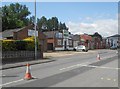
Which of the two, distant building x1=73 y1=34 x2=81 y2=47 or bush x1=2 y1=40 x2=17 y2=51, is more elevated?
distant building x1=73 y1=34 x2=81 y2=47

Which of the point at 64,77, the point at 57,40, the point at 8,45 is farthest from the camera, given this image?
the point at 57,40

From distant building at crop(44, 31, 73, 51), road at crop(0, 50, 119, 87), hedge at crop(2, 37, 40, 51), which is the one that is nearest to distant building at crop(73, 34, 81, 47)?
distant building at crop(44, 31, 73, 51)

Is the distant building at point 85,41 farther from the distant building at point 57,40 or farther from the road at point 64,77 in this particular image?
the road at point 64,77

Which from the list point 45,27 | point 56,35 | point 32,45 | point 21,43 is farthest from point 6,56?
point 45,27

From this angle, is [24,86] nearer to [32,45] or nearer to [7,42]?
[7,42]

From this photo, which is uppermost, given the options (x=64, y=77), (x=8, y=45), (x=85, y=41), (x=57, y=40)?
(x=85, y=41)

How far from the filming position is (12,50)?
95.5 feet

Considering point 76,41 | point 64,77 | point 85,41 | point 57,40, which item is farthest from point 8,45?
point 85,41

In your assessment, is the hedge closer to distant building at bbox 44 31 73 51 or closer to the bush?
the bush

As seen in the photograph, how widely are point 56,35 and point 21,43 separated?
4126cm

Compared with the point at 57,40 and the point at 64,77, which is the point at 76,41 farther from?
the point at 64,77

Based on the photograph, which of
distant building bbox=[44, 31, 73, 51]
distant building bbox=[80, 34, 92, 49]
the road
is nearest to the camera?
the road

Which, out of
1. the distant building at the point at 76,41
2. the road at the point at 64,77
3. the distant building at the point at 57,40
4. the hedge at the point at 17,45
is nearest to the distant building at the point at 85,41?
the distant building at the point at 76,41

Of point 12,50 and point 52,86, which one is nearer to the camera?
point 52,86
